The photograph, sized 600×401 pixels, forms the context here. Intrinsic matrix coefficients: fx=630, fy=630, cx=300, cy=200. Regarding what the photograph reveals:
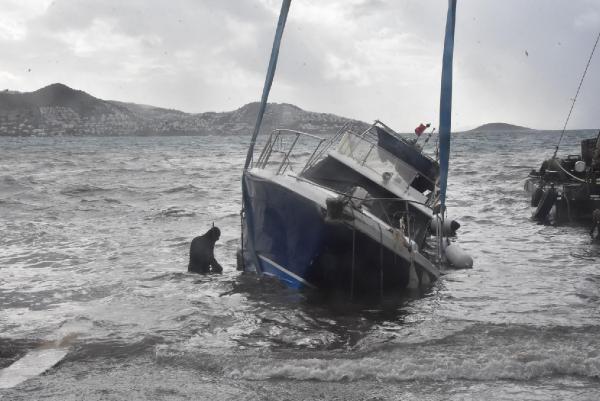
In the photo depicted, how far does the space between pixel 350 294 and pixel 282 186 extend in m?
1.92

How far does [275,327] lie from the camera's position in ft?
27.5

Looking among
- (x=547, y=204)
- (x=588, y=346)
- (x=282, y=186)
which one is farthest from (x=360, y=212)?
(x=547, y=204)

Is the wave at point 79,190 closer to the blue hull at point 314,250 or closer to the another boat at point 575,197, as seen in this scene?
Result: the another boat at point 575,197

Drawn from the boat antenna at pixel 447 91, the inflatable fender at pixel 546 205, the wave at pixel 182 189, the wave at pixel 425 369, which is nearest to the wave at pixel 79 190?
the wave at pixel 182 189

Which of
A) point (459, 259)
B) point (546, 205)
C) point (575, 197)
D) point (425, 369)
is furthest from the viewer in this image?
point (546, 205)

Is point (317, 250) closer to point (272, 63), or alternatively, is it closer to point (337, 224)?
point (337, 224)

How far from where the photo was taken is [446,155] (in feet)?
29.7

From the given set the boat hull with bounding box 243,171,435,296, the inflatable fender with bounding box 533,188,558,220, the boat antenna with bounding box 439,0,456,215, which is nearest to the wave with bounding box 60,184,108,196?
the inflatable fender with bounding box 533,188,558,220

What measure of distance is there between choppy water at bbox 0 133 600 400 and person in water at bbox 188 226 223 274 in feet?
0.93

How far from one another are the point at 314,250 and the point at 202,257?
3.33 m

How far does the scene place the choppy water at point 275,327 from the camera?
6199mm

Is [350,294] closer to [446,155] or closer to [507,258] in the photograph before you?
[446,155]

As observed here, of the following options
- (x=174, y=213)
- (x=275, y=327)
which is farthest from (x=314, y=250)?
(x=174, y=213)

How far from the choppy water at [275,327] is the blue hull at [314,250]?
36cm
